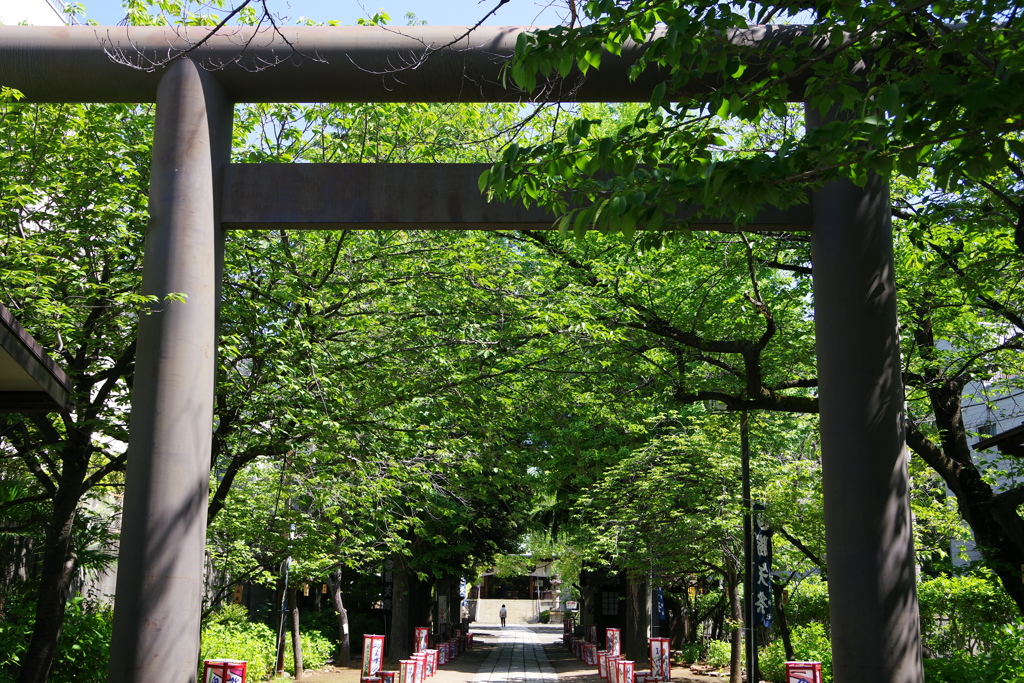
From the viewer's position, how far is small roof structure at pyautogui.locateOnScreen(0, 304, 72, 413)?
6.45m

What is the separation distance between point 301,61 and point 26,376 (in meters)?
3.32

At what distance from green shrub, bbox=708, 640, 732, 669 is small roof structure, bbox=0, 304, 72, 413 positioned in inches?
942

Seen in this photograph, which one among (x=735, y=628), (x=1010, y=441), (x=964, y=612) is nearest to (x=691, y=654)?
(x=735, y=628)

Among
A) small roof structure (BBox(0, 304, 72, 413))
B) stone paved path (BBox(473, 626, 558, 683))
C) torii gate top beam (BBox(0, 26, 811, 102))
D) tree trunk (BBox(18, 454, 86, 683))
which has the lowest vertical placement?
stone paved path (BBox(473, 626, 558, 683))

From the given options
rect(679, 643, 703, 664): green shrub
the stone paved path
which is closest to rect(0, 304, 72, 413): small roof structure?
the stone paved path

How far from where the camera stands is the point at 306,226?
23.6 ft

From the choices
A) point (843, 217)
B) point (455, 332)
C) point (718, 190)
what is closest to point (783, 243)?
point (455, 332)

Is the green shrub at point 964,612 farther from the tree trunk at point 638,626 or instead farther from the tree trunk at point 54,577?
the tree trunk at point 54,577

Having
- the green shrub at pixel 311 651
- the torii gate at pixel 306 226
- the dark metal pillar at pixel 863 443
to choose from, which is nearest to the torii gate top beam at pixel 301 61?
the torii gate at pixel 306 226

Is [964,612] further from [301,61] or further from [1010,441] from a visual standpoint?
[301,61]

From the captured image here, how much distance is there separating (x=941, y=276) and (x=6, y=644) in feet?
46.6

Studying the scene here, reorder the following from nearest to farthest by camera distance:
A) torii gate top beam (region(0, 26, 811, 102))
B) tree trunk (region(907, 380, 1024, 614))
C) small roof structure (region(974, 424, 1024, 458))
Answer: torii gate top beam (region(0, 26, 811, 102)) → small roof structure (region(974, 424, 1024, 458)) → tree trunk (region(907, 380, 1024, 614))

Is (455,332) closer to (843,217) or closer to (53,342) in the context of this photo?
(53,342)

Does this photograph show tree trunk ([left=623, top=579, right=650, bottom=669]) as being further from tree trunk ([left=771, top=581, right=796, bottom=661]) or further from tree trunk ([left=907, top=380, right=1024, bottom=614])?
tree trunk ([left=907, top=380, right=1024, bottom=614])
